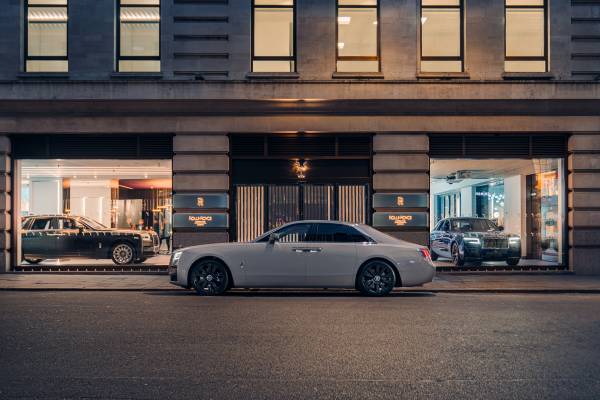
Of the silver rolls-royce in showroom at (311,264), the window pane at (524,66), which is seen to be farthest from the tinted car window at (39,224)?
the window pane at (524,66)

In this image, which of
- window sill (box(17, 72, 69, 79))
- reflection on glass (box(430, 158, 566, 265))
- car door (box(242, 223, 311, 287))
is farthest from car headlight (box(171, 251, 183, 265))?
reflection on glass (box(430, 158, 566, 265))

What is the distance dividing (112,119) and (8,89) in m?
2.78

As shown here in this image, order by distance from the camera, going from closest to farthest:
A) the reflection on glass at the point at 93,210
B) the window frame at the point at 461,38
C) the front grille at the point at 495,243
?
the window frame at the point at 461,38
the front grille at the point at 495,243
the reflection on glass at the point at 93,210

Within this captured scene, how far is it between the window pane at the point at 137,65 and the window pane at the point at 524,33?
387 inches

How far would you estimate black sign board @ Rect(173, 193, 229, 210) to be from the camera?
17750 millimetres

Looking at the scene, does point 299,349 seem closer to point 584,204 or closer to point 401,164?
point 401,164

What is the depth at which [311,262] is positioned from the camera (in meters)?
12.7

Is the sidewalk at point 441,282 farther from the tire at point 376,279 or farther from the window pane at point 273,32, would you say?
the window pane at point 273,32

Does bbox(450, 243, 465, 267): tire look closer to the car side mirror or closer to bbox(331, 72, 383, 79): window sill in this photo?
bbox(331, 72, 383, 79): window sill

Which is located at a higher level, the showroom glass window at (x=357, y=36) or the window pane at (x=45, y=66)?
the showroom glass window at (x=357, y=36)

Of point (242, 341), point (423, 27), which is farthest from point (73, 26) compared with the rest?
point (242, 341)

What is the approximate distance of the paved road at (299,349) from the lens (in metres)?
5.85

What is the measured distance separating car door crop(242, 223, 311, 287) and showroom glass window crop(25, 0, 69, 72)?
9.08 metres

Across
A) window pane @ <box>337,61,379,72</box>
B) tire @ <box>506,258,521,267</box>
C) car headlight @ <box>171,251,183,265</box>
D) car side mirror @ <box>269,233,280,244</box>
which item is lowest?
tire @ <box>506,258,521,267</box>
